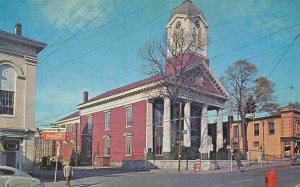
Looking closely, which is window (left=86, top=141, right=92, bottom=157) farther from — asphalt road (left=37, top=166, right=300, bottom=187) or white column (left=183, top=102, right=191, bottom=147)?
asphalt road (left=37, top=166, right=300, bottom=187)

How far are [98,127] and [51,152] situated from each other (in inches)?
520

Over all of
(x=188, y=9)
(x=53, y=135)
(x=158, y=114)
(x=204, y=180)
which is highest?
(x=188, y=9)

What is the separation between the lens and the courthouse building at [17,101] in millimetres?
22469

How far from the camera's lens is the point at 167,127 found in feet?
146

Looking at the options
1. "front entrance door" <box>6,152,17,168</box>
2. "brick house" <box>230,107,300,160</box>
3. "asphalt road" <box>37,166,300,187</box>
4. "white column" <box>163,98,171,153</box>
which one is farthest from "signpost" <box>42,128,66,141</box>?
"white column" <box>163,98,171,153</box>

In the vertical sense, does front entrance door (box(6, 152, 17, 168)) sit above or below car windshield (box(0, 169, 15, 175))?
below

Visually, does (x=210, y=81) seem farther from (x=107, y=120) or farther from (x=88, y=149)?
(x=88, y=149)

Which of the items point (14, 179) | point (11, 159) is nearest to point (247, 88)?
point (14, 179)

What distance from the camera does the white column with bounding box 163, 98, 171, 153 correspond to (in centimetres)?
4400

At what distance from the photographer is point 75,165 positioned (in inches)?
A: 2053

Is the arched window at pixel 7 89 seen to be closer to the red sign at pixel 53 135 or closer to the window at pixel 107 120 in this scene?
the red sign at pixel 53 135

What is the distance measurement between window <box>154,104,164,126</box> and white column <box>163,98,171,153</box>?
155 cm

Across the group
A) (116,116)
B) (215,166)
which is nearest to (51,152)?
(116,116)

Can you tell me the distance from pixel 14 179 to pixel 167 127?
105ft
